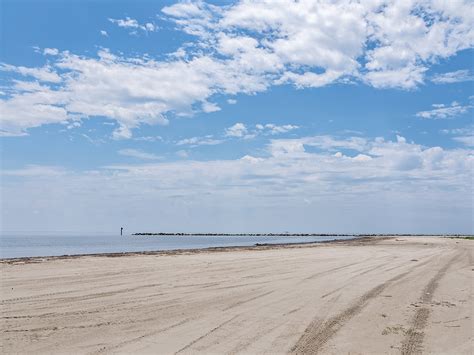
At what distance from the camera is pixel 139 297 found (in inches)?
519

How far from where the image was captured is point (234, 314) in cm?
1092

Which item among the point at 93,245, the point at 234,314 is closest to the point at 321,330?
the point at 234,314

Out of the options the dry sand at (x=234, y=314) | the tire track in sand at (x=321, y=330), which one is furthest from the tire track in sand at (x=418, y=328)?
the tire track in sand at (x=321, y=330)

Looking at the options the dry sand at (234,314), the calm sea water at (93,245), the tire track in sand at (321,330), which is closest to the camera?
the tire track in sand at (321,330)

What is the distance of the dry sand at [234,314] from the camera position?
328 inches

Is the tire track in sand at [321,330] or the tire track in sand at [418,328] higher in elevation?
the tire track in sand at [321,330]

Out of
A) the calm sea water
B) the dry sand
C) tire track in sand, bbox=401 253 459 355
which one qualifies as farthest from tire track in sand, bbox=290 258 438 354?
the calm sea water

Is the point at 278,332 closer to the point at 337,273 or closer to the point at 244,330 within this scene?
the point at 244,330

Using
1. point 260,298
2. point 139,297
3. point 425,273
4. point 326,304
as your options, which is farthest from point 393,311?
point 425,273

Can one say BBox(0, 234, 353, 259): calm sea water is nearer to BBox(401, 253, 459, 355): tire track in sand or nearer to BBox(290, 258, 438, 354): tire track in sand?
BBox(290, 258, 438, 354): tire track in sand

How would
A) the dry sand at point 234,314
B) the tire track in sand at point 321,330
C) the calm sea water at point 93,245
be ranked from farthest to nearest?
the calm sea water at point 93,245 < the dry sand at point 234,314 < the tire track in sand at point 321,330

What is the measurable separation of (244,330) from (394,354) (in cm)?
305

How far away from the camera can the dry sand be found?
27.3 feet

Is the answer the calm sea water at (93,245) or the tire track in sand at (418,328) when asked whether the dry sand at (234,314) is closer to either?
the tire track in sand at (418,328)
